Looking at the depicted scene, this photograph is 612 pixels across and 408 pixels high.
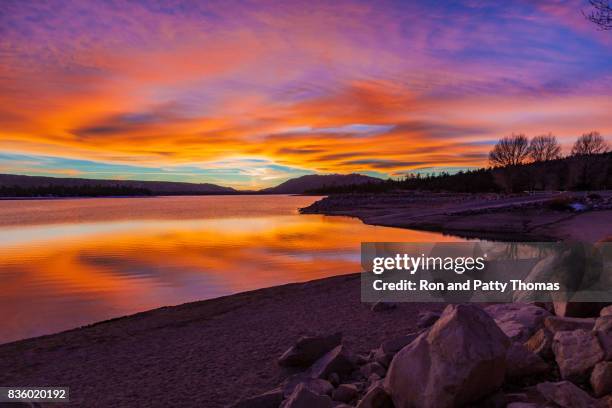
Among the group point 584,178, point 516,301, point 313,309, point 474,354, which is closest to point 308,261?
point 313,309

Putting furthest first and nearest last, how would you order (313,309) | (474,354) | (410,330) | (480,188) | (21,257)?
(480,188) < (21,257) < (313,309) < (410,330) < (474,354)

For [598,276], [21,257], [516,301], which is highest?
[598,276]

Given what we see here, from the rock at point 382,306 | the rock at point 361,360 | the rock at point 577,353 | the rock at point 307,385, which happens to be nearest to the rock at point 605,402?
the rock at point 577,353

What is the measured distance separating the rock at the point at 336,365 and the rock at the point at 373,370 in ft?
0.71

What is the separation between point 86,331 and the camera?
10.1 meters

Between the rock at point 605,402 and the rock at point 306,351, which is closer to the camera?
the rock at point 605,402

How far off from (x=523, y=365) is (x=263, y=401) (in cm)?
316

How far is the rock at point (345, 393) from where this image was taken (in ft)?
17.7

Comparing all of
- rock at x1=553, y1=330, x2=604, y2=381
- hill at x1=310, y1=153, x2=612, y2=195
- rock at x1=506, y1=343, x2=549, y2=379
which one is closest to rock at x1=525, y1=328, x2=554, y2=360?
rock at x1=553, y1=330, x2=604, y2=381

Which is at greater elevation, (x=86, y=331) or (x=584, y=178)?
(x=584, y=178)

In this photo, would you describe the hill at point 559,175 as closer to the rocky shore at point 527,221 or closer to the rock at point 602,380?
the rocky shore at point 527,221

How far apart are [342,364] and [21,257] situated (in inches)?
937

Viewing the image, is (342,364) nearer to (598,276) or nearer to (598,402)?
(598,402)

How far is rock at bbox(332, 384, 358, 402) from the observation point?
5387 millimetres
